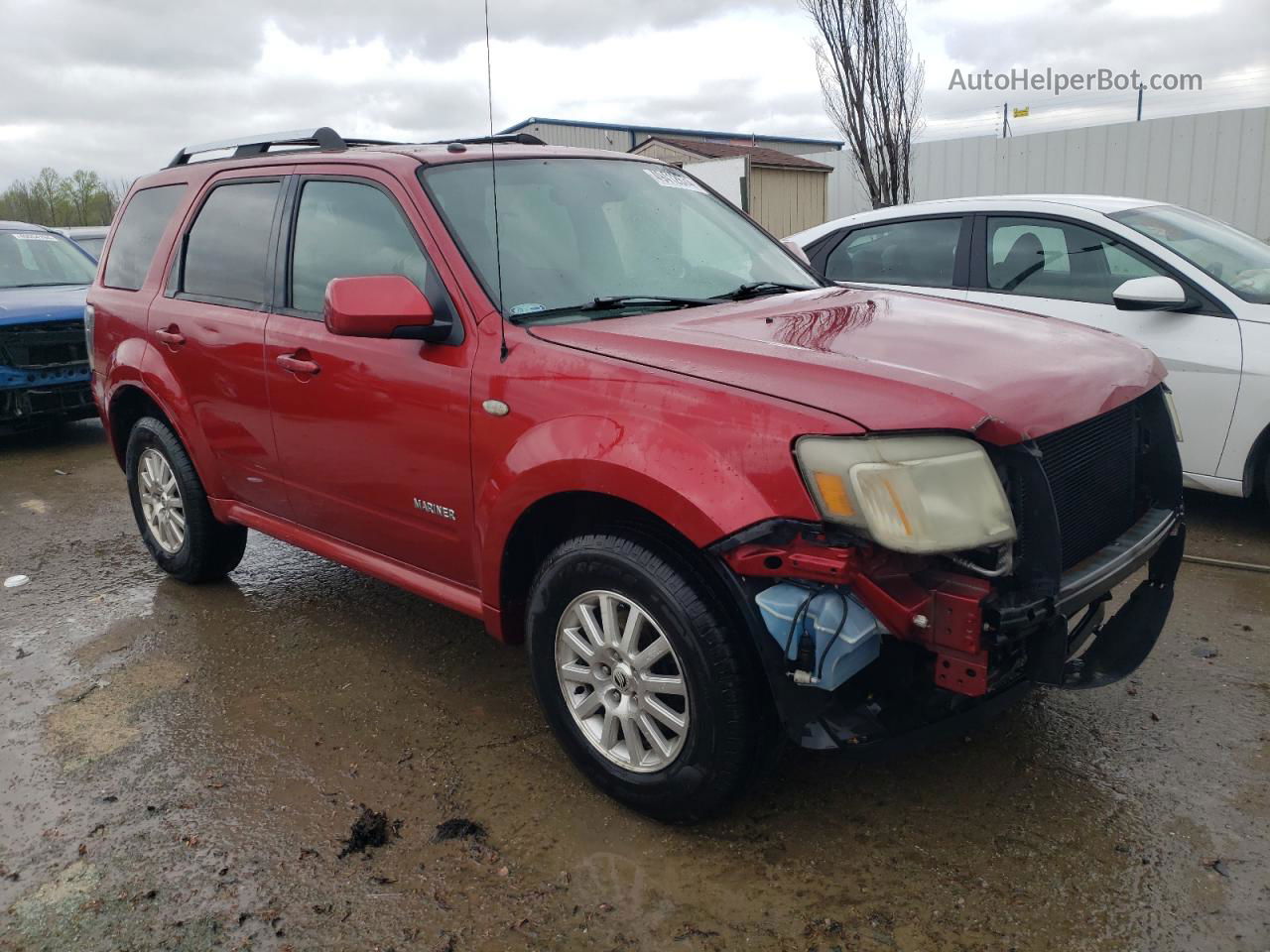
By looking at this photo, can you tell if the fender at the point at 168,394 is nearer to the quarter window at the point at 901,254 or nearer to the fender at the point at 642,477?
the fender at the point at 642,477

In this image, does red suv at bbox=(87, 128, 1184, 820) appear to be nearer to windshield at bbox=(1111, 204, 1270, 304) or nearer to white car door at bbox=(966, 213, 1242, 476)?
white car door at bbox=(966, 213, 1242, 476)

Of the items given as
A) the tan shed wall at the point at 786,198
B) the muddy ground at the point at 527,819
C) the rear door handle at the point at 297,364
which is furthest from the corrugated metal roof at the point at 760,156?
the muddy ground at the point at 527,819

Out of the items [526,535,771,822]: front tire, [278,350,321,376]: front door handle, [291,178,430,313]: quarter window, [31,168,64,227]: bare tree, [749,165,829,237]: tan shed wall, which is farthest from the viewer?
[31,168,64,227]: bare tree

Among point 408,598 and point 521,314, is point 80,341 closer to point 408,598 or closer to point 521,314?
point 408,598

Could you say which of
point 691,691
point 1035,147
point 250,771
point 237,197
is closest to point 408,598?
point 250,771

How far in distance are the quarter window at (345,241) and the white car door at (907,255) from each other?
10.2 feet

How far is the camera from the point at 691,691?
2.55m

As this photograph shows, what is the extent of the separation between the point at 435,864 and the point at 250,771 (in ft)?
2.80

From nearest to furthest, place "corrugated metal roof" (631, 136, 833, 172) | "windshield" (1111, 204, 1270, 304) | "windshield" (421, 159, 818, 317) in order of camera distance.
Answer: "windshield" (421, 159, 818, 317)
"windshield" (1111, 204, 1270, 304)
"corrugated metal roof" (631, 136, 833, 172)

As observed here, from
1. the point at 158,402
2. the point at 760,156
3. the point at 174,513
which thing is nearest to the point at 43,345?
the point at 174,513

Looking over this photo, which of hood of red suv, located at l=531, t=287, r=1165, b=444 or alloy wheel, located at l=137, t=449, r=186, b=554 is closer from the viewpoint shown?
hood of red suv, located at l=531, t=287, r=1165, b=444

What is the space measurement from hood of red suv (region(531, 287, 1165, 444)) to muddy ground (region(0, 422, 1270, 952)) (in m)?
1.13

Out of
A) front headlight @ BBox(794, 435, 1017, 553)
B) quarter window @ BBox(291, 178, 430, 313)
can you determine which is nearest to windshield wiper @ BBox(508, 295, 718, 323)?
quarter window @ BBox(291, 178, 430, 313)

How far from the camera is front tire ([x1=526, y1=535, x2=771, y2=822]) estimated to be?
8.20 ft
